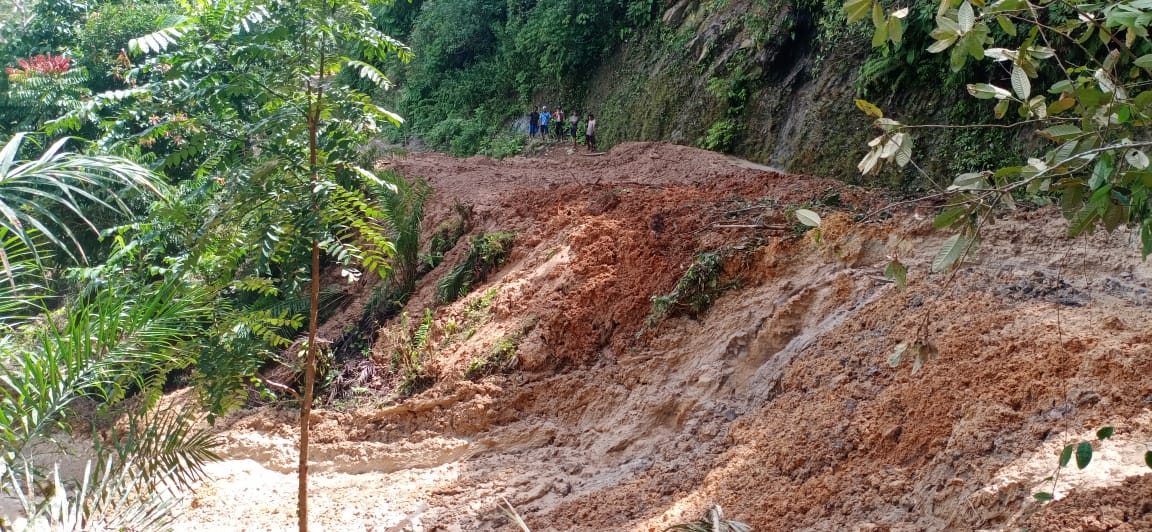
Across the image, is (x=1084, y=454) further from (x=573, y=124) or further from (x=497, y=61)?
(x=497, y=61)

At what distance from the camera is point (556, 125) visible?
18531mm

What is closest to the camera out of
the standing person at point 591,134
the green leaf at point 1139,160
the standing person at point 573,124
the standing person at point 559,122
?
the green leaf at point 1139,160

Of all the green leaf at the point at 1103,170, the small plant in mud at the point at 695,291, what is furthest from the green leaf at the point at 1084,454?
the small plant in mud at the point at 695,291

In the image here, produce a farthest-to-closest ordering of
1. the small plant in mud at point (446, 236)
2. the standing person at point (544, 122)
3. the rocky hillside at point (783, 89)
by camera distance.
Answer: the standing person at point (544, 122) < the small plant in mud at point (446, 236) < the rocky hillside at point (783, 89)

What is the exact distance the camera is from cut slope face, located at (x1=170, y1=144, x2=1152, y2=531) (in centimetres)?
306

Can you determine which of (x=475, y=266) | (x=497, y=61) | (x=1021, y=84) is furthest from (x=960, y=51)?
(x=497, y=61)

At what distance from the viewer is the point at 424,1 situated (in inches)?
1034

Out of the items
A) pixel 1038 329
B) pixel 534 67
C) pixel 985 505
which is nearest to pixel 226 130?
pixel 985 505

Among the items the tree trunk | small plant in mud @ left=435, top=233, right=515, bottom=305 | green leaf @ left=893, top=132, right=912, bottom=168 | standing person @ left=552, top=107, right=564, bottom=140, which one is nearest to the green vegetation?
standing person @ left=552, top=107, right=564, bottom=140

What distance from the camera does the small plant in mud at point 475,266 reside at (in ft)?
27.2

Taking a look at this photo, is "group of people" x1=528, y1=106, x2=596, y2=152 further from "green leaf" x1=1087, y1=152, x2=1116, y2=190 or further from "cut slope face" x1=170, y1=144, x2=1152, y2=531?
"green leaf" x1=1087, y1=152, x2=1116, y2=190

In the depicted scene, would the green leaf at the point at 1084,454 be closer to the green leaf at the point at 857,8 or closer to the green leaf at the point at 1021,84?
the green leaf at the point at 1021,84

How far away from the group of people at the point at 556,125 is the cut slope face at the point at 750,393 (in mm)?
9254

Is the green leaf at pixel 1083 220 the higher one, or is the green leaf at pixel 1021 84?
the green leaf at pixel 1021 84
